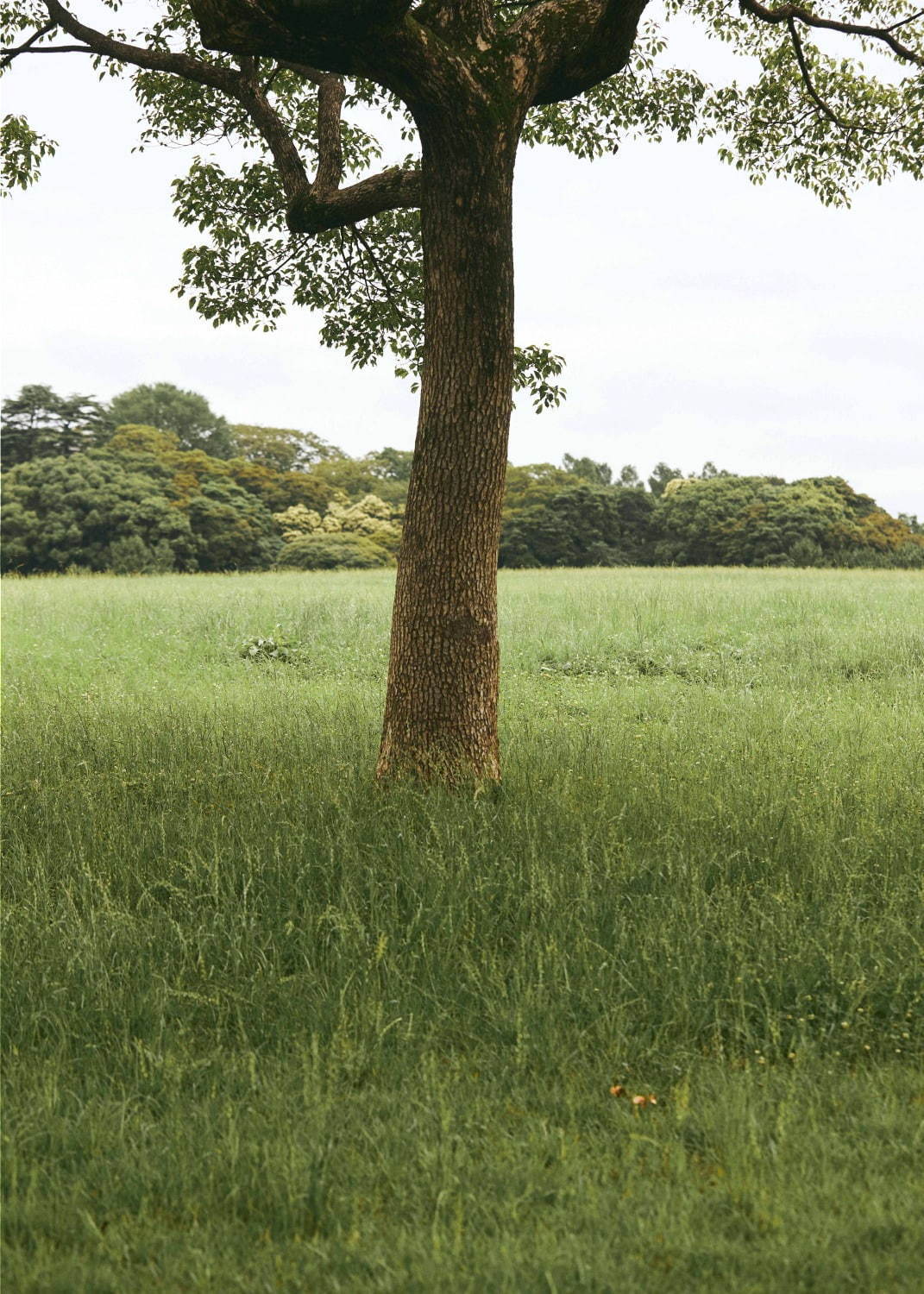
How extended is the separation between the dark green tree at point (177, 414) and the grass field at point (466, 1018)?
59800 millimetres

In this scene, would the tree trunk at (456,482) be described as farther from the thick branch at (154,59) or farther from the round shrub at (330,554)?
the round shrub at (330,554)

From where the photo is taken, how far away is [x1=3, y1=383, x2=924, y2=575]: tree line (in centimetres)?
4444

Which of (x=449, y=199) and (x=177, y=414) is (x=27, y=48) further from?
(x=177, y=414)

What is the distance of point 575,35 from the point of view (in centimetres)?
693

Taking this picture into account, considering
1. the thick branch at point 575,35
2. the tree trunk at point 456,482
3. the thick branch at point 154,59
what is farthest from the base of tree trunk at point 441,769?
the thick branch at point 154,59

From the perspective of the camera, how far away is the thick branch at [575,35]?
685 cm

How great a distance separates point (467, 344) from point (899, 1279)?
5636 mm

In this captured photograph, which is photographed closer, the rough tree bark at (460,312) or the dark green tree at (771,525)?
the rough tree bark at (460,312)

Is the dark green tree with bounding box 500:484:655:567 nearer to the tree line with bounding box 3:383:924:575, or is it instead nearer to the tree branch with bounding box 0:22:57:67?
the tree line with bounding box 3:383:924:575

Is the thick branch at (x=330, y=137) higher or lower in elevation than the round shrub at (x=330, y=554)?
higher

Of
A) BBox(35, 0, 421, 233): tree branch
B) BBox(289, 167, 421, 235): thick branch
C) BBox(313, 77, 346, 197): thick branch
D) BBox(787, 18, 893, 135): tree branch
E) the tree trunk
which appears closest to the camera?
the tree trunk

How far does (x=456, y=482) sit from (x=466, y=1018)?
12.4 ft

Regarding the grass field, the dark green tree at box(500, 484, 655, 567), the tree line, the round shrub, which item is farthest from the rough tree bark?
the dark green tree at box(500, 484, 655, 567)

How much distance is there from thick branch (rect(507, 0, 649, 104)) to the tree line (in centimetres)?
3922
